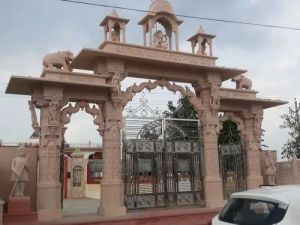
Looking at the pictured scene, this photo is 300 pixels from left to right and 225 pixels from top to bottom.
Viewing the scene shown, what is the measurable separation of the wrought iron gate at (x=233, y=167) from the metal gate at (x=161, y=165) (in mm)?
1356

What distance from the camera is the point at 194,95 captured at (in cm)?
1200

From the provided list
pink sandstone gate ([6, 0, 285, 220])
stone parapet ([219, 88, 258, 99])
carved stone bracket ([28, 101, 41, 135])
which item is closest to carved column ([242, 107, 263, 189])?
pink sandstone gate ([6, 0, 285, 220])

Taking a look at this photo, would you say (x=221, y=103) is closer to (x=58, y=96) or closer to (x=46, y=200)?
(x=58, y=96)

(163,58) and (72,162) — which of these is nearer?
(163,58)

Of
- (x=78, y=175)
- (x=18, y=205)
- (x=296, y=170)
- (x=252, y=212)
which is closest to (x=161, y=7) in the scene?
(x=18, y=205)

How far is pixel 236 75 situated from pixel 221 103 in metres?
1.08

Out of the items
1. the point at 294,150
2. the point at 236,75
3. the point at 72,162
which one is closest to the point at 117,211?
the point at 236,75

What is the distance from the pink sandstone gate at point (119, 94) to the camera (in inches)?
384

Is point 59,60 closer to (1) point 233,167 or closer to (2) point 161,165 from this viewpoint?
(2) point 161,165

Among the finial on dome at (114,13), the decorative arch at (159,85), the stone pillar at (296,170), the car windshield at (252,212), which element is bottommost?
the car windshield at (252,212)

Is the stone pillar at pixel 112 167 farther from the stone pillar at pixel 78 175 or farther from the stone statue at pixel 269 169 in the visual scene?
the stone pillar at pixel 78 175

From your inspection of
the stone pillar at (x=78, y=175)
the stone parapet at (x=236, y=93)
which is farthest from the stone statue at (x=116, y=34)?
the stone pillar at (x=78, y=175)

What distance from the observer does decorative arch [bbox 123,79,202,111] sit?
1086cm

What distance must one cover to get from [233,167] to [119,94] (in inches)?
207
